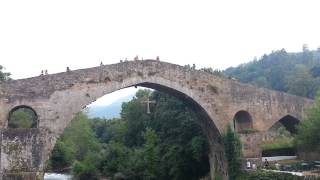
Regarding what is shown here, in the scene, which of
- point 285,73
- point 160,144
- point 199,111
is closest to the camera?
point 199,111

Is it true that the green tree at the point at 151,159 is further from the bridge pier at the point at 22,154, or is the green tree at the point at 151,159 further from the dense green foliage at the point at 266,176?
the bridge pier at the point at 22,154

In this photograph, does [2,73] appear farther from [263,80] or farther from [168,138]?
[263,80]

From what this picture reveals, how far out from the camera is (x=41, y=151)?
2177cm

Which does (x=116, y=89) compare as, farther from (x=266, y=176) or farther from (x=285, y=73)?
(x=285, y=73)

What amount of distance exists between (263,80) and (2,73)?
44742mm

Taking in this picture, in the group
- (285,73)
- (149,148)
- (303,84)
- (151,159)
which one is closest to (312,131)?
(151,159)

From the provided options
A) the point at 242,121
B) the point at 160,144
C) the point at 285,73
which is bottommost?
the point at 160,144

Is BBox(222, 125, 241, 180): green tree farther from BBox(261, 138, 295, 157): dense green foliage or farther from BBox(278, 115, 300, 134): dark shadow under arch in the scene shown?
BBox(278, 115, 300, 134): dark shadow under arch

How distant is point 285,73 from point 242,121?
1764 inches

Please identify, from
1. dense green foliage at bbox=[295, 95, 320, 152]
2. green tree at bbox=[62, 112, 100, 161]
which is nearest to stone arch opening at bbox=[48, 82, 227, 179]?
dense green foliage at bbox=[295, 95, 320, 152]

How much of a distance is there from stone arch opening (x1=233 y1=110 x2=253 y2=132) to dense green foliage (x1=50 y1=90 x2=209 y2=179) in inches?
102

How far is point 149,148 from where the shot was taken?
36375 millimetres

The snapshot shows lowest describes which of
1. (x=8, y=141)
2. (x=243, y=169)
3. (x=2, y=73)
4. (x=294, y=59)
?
(x=243, y=169)

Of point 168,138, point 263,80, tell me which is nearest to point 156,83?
point 168,138
